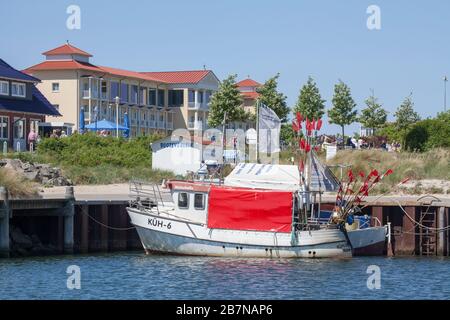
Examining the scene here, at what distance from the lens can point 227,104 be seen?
103 metres

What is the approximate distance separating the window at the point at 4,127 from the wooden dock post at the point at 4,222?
118ft

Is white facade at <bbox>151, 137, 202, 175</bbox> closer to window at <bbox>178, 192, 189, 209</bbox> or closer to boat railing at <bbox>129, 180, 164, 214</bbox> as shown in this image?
boat railing at <bbox>129, 180, 164, 214</bbox>

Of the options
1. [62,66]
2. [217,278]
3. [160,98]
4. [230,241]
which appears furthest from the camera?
[160,98]

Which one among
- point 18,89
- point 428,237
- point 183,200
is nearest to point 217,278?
point 183,200

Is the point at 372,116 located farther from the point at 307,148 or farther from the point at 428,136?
the point at 307,148

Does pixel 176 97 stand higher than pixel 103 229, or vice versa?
pixel 176 97

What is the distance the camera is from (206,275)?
42000mm

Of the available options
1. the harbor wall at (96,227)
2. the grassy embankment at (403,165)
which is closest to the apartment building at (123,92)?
the grassy embankment at (403,165)

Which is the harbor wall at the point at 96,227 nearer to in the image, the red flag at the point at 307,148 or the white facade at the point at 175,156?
the red flag at the point at 307,148

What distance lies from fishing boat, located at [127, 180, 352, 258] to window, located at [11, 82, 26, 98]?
37.6 m

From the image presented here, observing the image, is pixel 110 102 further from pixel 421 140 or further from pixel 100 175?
pixel 100 175

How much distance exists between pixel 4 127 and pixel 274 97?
2690 centimetres

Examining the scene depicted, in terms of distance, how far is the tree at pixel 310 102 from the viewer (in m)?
97.4
